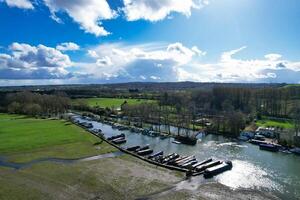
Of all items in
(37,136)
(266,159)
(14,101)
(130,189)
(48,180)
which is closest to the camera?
(130,189)

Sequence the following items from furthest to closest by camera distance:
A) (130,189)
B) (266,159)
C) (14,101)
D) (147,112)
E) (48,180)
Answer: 1. (14,101)
2. (147,112)
3. (266,159)
4. (48,180)
5. (130,189)

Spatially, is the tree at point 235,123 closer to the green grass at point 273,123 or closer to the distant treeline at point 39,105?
the green grass at point 273,123

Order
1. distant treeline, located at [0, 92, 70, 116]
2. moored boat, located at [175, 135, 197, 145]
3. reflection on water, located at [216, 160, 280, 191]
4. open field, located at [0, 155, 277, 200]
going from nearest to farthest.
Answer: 1. open field, located at [0, 155, 277, 200]
2. reflection on water, located at [216, 160, 280, 191]
3. moored boat, located at [175, 135, 197, 145]
4. distant treeline, located at [0, 92, 70, 116]

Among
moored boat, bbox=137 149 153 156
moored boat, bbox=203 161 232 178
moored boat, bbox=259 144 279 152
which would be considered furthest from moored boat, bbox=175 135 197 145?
moored boat, bbox=203 161 232 178

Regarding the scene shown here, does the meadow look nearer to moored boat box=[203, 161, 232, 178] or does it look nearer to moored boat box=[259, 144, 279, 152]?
moored boat box=[203, 161, 232, 178]

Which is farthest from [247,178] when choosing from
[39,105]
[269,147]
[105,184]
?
[39,105]

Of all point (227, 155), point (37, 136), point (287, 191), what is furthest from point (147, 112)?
point (287, 191)

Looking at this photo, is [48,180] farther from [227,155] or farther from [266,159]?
[266,159]
